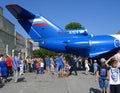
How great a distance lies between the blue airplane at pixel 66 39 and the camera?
25.1 m

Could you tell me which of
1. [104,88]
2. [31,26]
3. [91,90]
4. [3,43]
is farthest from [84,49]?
[3,43]

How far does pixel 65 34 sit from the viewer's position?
25797 millimetres

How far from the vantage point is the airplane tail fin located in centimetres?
2467

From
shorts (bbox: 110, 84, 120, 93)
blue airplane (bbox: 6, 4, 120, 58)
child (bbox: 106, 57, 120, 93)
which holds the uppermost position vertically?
blue airplane (bbox: 6, 4, 120, 58)

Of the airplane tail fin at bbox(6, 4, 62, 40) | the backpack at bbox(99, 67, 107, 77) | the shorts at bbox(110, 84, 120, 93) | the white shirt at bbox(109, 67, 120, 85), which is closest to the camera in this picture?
the shorts at bbox(110, 84, 120, 93)

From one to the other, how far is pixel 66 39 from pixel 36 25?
2.90m

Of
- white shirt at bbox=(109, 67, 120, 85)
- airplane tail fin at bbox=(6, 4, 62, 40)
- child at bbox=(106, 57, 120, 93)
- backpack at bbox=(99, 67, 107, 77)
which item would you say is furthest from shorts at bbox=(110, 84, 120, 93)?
airplane tail fin at bbox=(6, 4, 62, 40)

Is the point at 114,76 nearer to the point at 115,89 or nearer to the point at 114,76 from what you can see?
the point at 114,76

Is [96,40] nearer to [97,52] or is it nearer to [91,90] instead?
[97,52]

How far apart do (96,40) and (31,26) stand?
589cm

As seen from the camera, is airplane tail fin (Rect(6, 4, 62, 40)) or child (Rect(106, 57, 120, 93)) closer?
child (Rect(106, 57, 120, 93))

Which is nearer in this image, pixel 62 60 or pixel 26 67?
pixel 62 60

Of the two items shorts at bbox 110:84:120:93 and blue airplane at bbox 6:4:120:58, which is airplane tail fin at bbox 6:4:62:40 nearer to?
blue airplane at bbox 6:4:120:58

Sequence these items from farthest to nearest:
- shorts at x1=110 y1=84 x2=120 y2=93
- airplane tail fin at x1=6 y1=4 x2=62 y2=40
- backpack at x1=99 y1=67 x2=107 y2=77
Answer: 1. airplane tail fin at x1=6 y1=4 x2=62 y2=40
2. backpack at x1=99 y1=67 x2=107 y2=77
3. shorts at x1=110 y1=84 x2=120 y2=93
